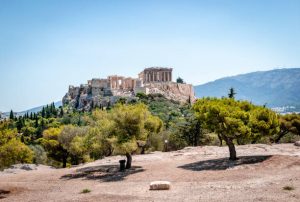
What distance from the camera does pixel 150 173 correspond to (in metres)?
31.6

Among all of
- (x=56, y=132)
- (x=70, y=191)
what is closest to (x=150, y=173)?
(x=70, y=191)

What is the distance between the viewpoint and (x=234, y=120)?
3272cm

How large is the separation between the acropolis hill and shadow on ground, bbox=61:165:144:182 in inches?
4962

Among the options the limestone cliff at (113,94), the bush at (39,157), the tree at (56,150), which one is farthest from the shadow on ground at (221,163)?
the limestone cliff at (113,94)

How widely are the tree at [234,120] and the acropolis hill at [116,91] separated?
5060 inches

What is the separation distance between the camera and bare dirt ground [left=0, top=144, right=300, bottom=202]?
21.5 m

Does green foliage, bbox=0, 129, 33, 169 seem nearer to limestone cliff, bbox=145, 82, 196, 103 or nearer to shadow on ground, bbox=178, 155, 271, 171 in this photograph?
shadow on ground, bbox=178, 155, 271, 171

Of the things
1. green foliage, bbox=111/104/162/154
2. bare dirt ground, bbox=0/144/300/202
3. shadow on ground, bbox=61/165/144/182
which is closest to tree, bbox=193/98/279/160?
bare dirt ground, bbox=0/144/300/202

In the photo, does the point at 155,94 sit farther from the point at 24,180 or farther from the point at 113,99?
the point at 24,180

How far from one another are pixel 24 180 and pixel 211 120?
17.3 metres

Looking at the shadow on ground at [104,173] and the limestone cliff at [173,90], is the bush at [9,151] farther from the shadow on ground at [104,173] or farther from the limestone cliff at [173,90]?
the limestone cliff at [173,90]

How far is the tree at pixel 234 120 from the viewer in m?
33.0

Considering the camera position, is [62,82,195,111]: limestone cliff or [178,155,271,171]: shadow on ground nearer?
[178,155,271,171]: shadow on ground

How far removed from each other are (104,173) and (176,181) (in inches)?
369
